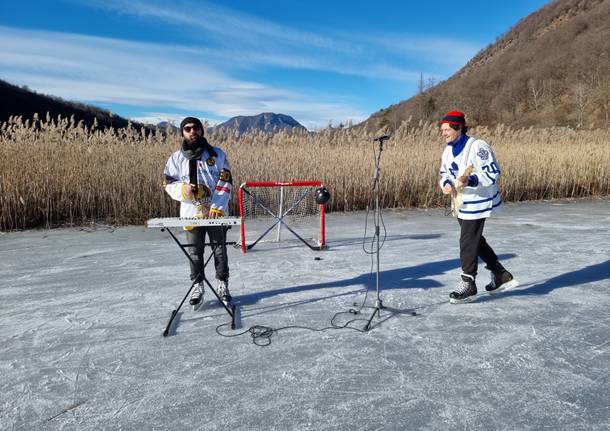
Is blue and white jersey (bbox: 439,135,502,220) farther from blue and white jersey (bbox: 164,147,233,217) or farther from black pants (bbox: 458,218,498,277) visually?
blue and white jersey (bbox: 164,147,233,217)

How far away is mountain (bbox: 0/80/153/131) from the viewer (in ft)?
164

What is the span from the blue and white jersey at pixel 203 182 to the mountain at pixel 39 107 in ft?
159

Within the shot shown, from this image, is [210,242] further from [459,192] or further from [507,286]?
[507,286]

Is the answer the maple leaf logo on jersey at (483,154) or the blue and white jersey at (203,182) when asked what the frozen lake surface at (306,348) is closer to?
the blue and white jersey at (203,182)

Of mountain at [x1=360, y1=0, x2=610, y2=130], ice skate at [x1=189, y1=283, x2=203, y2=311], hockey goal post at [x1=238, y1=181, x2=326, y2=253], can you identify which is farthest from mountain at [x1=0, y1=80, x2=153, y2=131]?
ice skate at [x1=189, y1=283, x2=203, y2=311]

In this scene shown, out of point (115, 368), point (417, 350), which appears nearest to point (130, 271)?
point (115, 368)

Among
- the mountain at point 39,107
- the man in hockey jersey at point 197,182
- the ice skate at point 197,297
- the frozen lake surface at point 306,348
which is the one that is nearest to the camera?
the frozen lake surface at point 306,348

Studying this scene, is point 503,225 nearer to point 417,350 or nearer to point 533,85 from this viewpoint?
point 417,350

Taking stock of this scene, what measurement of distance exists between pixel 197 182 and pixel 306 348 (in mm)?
1504

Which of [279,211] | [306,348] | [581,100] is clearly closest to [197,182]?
[306,348]

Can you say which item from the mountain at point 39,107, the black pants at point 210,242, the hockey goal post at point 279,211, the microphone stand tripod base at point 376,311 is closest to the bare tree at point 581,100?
the hockey goal post at point 279,211

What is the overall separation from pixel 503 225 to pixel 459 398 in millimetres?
5662

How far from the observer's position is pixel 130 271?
4.61 meters

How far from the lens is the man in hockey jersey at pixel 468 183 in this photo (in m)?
3.28
